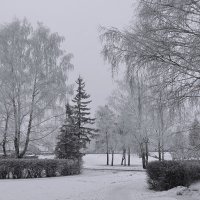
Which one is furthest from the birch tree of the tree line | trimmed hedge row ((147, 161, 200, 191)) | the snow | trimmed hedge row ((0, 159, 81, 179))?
the tree line

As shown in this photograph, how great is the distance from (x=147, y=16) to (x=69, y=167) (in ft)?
59.4

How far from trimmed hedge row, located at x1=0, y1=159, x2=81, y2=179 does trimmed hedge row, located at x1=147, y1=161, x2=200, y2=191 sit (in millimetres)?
10151

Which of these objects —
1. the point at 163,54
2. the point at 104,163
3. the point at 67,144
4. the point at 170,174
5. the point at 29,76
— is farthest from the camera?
the point at 104,163

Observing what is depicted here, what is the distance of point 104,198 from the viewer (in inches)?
423

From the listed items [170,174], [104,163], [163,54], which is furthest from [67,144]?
[163,54]

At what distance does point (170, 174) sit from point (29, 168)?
11.2 m

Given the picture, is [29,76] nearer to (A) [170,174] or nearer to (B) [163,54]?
(A) [170,174]

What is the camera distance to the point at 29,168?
21141 millimetres

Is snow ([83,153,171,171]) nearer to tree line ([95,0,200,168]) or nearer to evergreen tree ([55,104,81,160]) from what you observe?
evergreen tree ([55,104,81,160])

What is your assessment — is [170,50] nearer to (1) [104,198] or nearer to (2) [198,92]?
(2) [198,92]

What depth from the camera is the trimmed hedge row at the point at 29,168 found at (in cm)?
2072

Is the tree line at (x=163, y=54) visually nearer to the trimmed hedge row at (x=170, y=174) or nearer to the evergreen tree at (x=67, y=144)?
the trimmed hedge row at (x=170, y=174)

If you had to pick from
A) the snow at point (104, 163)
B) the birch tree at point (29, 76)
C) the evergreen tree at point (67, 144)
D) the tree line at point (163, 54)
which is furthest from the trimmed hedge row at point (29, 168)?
the tree line at point (163, 54)

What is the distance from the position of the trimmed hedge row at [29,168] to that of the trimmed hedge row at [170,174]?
33.3ft
